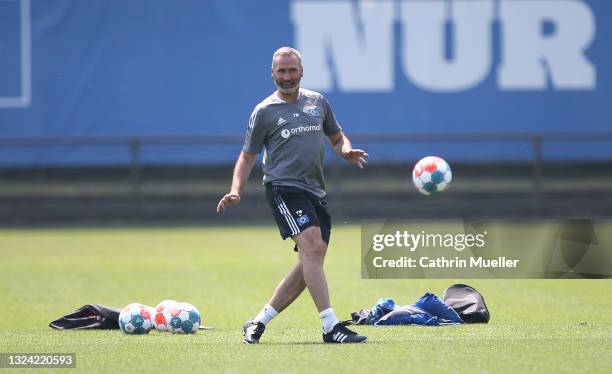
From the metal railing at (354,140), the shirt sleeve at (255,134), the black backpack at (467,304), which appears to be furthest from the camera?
the metal railing at (354,140)

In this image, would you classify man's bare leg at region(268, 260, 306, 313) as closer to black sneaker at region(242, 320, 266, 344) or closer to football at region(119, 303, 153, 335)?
black sneaker at region(242, 320, 266, 344)

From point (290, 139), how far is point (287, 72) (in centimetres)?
53

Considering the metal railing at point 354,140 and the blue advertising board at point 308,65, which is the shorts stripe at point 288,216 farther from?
the blue advertising board at point 308,65

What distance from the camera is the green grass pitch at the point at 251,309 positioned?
27.0 ft

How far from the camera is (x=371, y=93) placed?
2497 cm

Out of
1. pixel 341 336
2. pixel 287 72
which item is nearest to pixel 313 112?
pixel 287 72

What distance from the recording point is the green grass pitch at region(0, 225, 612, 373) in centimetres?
824

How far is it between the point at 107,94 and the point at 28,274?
381 inches

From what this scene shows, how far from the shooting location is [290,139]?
9.25m

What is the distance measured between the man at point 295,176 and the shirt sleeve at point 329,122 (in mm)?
43

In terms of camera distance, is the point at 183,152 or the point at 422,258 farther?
the point at 183,152

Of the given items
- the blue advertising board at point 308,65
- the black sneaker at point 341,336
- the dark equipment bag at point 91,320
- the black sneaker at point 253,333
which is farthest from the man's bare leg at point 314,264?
the blue advertising board at point 308,65

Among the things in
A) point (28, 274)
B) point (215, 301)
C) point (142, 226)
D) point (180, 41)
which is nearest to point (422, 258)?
point (215, 301)

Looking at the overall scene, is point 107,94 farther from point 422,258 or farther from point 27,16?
point 422,258
